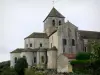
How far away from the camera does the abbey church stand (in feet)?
214

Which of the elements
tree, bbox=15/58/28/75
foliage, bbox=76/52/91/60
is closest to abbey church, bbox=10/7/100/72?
foliage, bbox=76/52/91/60

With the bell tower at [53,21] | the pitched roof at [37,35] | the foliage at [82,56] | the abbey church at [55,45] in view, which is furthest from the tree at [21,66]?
the bell tower at [53,21]

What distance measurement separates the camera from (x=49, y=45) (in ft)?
233

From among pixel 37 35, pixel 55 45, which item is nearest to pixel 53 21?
pixel 37 35

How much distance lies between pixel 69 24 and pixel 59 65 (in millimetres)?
9577

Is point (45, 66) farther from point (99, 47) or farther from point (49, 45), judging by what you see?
point (99, 47)

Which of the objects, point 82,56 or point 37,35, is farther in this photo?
point 37,35

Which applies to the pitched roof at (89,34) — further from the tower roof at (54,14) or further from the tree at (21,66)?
the tree at (21,66)

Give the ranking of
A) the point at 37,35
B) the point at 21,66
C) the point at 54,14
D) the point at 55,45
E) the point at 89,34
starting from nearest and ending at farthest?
the point at 21,66 → the point at 55,45 → the point at 89,34 → the point at 37,35 → the point at 54,14

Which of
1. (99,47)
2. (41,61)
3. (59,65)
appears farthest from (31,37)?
(99,47)

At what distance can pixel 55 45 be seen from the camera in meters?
66.9

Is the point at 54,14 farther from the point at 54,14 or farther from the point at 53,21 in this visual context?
the point at 53,21

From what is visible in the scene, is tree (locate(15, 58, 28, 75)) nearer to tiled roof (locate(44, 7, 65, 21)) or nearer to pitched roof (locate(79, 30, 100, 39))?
pitched roof (locate(79, 30, 100, 39))

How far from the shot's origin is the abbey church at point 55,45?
65.2m
